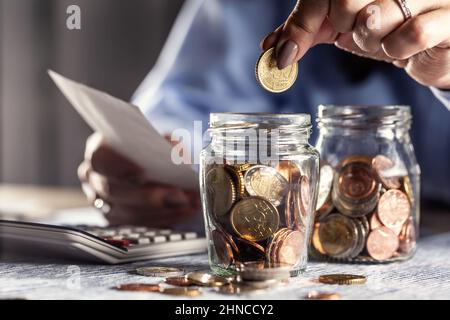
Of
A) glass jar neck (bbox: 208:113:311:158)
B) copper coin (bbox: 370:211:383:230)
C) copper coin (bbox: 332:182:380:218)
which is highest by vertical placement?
glass jar neck (bbox: 208:113:311:158)

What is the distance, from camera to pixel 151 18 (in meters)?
4.45

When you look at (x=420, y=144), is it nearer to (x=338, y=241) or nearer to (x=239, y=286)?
(x=338, y=241)

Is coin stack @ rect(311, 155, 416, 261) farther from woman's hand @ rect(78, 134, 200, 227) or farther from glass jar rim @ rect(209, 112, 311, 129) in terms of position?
woman's hand @ rect(78, 134, 200, 227)

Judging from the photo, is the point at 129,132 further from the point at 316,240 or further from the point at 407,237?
the point at 407,237

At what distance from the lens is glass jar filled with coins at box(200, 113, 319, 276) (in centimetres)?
100

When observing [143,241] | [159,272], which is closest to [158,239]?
[143,241]

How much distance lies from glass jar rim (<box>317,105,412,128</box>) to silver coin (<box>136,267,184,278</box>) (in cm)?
37

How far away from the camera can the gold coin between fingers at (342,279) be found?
96 centimetres

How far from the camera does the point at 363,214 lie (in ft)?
3.76

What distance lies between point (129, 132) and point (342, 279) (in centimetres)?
54

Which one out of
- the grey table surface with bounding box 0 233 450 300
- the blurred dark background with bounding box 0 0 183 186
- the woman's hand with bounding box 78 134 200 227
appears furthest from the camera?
the blurred dark background with bounding box 0 0 183 186

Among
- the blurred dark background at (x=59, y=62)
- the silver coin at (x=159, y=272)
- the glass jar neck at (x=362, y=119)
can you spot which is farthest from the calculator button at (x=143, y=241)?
the blurred dark background at (x=59, y=62)

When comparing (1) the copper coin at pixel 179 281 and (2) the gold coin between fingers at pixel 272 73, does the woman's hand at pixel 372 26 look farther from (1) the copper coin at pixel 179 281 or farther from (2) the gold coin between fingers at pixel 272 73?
(1) the copper coin at pixel 179 281

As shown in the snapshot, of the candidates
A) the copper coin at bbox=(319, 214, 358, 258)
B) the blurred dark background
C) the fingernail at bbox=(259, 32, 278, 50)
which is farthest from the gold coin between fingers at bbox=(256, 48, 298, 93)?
the blurred dark background
